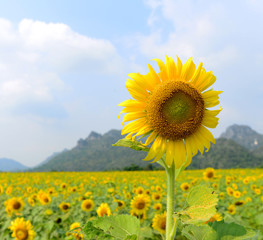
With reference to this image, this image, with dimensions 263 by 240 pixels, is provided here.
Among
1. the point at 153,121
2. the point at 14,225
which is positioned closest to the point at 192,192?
the point at 153,121

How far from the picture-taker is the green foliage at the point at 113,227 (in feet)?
3.96

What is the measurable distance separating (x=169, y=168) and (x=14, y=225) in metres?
2.81

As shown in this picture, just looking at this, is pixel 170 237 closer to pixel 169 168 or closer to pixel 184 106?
pixel 169 168

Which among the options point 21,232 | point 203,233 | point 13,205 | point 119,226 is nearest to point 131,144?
point 119,226

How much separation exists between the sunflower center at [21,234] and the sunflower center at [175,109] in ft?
9.27

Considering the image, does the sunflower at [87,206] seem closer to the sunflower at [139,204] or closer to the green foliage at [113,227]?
the sunflower at [139,204]

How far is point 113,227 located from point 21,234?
2.53 m

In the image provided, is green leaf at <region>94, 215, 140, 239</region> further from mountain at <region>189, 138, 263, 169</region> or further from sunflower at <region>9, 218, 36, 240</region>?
mountain at <region>189, 138, 263, 169</region>

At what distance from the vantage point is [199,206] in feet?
3.65

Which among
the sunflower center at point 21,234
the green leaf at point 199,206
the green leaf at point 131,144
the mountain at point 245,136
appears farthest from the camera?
the mountain at point 245,136

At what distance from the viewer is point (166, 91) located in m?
1.33

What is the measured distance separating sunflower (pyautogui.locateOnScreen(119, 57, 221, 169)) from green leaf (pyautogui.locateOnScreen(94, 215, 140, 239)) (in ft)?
1.32

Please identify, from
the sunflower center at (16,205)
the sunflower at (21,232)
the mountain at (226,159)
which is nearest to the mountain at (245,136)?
the mountain at (226,159)

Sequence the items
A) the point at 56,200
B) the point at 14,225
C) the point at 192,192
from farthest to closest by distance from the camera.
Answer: the point at 56,200, the point at 14,225, the point at 192,192
